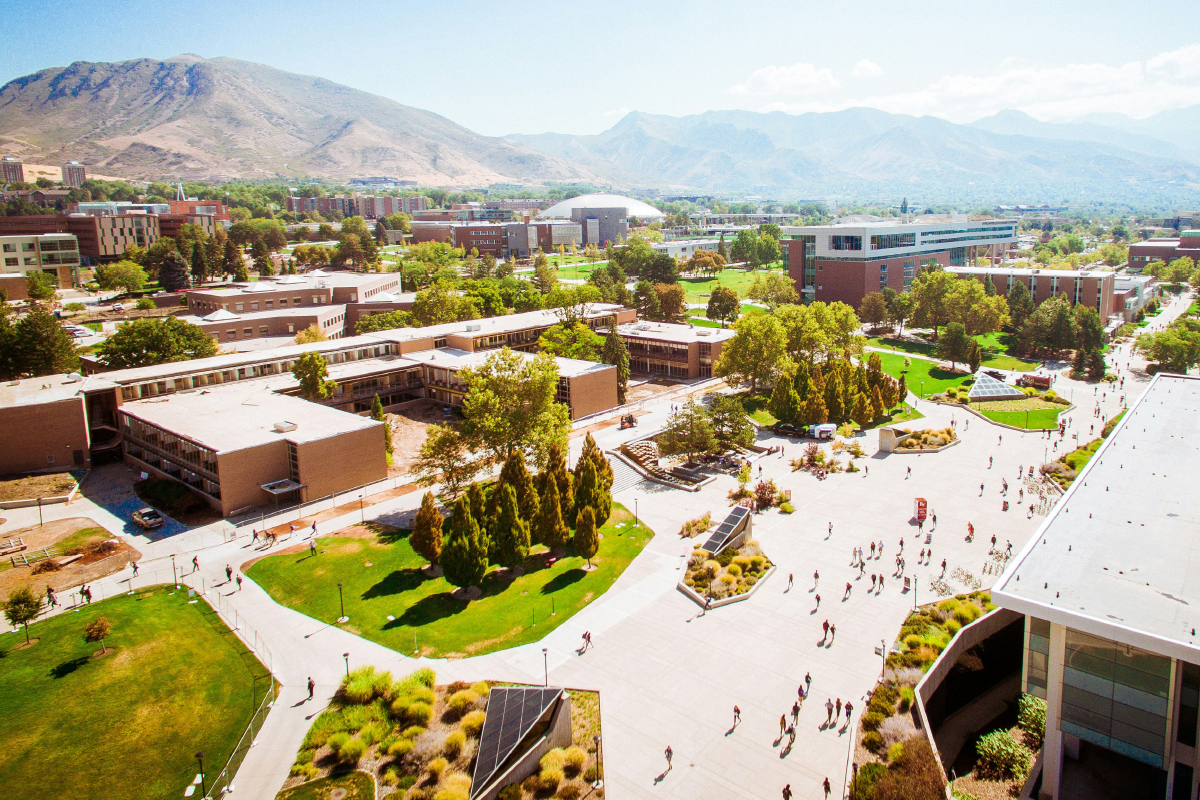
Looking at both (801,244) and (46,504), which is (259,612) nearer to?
(46,504)

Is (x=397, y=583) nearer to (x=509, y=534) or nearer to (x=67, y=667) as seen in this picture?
(x=509, y=534)

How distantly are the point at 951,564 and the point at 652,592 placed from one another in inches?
554

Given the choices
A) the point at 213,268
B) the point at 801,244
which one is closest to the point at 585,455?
the point at 801,244

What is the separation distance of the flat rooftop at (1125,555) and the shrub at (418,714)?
16929 millimetres

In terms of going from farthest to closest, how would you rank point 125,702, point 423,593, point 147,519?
point 147,519 → point 423,593 → point 125,702

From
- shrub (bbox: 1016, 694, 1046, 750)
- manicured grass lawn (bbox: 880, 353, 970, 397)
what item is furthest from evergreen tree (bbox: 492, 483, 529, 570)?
manicured grass lawn (bbox: 880, 353, 970, 397)

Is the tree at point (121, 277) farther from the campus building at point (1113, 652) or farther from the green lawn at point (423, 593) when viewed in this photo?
the campus building at point (1113, 652)

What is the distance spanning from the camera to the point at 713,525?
120ft

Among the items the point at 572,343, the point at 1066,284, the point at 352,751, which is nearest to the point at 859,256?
the point at 1066,284

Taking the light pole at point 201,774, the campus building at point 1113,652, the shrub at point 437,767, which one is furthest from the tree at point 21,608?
the campus building at point 1113,652

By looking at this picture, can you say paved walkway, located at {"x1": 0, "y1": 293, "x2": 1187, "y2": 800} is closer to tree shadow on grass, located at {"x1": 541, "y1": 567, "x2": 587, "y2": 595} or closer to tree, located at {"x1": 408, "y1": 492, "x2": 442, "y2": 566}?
tree shadow on grass, located at {"x1": 541, "y1": 567, "x2": 587, "y2": 595}

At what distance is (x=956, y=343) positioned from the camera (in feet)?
237

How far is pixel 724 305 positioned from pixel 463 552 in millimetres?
66493

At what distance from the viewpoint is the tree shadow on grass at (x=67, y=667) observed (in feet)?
79.7
